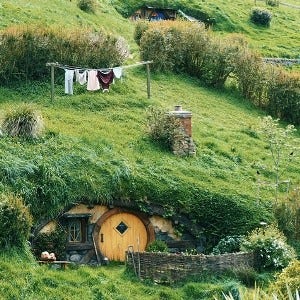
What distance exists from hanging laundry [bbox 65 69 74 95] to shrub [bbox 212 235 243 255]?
30.2 ft

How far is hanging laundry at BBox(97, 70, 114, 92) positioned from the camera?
32.5 metres

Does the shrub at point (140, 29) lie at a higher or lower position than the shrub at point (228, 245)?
higher

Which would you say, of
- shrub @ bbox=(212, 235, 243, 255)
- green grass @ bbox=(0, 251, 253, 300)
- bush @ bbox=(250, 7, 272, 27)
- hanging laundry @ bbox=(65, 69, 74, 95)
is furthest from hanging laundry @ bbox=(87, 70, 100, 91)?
bush @ bbox=(250, 7, 272, 27)

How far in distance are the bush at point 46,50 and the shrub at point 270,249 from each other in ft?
40.3

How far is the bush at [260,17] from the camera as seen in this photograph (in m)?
54.2

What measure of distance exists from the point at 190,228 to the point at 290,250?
3153 millimetres

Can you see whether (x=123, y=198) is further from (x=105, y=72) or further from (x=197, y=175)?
(x=105, y=72)

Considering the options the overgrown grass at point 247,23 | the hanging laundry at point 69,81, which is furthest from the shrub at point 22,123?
the overgrown grass at point 247,23

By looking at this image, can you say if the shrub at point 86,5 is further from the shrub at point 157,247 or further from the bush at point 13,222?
the bush at point 13,222

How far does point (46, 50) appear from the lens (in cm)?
3366

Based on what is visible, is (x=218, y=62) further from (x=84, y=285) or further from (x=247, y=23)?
(x=84, y=285)

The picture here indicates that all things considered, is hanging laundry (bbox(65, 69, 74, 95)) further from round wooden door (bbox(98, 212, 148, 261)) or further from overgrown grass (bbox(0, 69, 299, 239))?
round wooden door (bbox(98, 212, 148, 261))

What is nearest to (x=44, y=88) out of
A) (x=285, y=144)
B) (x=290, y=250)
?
(x=285, y=144)

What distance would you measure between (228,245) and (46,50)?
1224cm
